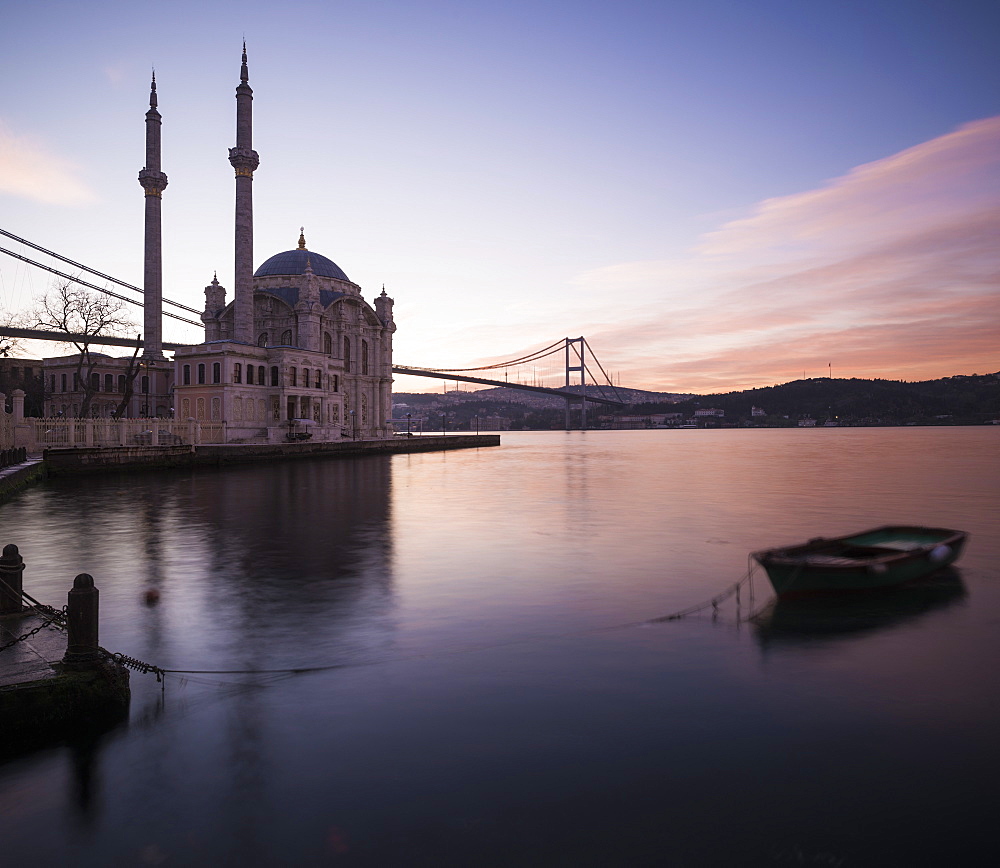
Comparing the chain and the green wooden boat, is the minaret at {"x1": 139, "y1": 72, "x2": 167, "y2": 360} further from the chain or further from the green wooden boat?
the green wooden boat

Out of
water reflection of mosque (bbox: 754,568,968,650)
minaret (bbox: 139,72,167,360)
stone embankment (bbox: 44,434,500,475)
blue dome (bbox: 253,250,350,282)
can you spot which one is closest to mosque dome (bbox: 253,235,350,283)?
blue dome (bbox: 253,250,350,282)

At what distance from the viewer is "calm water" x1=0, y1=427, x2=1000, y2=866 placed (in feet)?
16.2

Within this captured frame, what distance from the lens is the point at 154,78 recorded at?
5709cm

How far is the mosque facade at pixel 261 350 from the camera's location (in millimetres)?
51844

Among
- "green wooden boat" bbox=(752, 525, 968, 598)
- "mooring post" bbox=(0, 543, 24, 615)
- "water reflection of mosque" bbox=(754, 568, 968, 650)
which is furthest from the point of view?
"green wooden boat" bbox=(752, 525, 968, 598)

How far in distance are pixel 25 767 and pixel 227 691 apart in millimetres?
2028

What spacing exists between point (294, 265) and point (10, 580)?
2464 inches

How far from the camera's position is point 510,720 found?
6.81 meters

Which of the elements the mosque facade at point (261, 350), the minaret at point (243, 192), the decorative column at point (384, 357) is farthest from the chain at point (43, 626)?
the decorative column at point (384, 357)

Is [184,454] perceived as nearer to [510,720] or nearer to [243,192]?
[243,192]

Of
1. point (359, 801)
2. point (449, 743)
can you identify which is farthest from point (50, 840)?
point (449, 743)

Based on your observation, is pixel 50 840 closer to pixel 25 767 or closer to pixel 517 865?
pixel 25 767

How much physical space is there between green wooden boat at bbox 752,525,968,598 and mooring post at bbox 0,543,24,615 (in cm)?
970

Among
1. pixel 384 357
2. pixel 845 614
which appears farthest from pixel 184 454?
pixel 845 614
